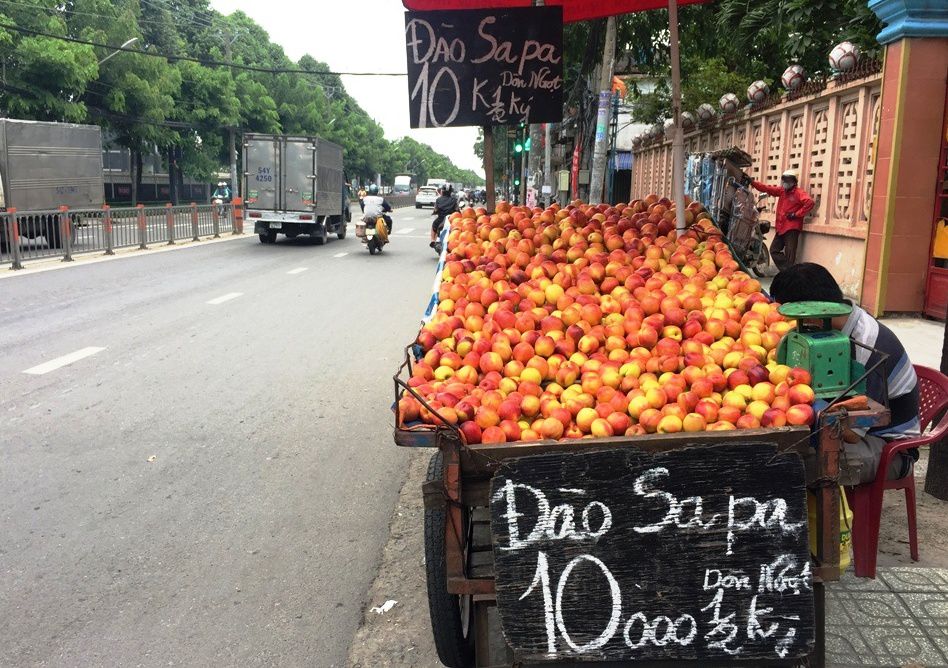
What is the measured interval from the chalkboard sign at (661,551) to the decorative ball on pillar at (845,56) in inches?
401

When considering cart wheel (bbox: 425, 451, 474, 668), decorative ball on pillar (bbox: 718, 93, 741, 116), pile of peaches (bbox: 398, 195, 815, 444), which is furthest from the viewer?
decorative ball on pillar (bbox: 718, 93, 741, 116)

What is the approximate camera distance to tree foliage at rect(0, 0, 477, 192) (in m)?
29.0

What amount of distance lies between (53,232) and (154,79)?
2084 centimetres

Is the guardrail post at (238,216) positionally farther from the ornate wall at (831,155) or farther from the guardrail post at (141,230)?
the ornate wall at (831,155)

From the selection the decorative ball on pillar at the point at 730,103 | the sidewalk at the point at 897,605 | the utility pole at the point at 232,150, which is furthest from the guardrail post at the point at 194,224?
the utility pole at the point at 232,150

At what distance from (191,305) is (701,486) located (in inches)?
410

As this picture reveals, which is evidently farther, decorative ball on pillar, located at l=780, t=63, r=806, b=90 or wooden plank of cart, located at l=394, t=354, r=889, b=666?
decorative ball on pillar, located at l=780, t=63, r=806, b=90

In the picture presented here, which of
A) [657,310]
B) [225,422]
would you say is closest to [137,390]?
[225,422]

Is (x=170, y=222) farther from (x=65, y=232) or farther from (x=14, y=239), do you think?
(x=14, y=239)

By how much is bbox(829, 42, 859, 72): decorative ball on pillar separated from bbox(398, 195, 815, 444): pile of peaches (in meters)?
7.87

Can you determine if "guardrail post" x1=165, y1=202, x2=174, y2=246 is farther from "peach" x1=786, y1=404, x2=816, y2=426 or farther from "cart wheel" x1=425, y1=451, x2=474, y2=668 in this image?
"peach" x1=786, y1=404, x2=816, y2=426

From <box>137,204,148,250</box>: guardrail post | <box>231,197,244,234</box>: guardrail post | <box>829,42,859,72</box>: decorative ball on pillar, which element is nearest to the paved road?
<box>829,42,859,72</box>: decorative ball on pillar

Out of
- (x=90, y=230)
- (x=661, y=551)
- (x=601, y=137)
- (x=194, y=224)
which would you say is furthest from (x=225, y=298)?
(x=194, y=224)

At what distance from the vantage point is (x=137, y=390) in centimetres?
698
